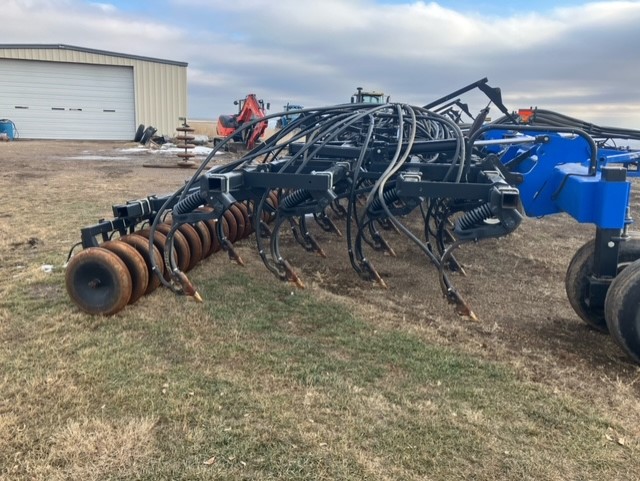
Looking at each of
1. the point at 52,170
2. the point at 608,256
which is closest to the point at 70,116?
the point at 52,170

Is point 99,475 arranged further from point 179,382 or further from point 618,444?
point 618,444

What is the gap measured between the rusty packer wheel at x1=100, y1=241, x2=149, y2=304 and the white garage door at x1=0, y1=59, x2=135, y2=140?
21.6 metres

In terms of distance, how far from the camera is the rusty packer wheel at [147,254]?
3.87 metres

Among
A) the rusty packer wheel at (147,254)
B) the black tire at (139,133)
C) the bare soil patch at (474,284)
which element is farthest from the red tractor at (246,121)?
the rusty packer wheel at (147,254)

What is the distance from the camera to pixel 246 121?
17.8m

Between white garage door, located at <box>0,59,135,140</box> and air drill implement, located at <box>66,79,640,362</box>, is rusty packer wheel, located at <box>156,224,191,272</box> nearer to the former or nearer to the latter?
air drill implement, located at <box>66,79,640,362</box>

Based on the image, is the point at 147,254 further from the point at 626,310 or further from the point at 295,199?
the point at 626,310

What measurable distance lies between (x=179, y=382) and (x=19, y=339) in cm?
118

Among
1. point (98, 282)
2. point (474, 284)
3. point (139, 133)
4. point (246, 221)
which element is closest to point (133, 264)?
point (98, 282)

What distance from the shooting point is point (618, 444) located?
95.3 inches

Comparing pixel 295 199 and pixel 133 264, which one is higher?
pixel 295 199

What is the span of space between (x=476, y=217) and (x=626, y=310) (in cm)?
97

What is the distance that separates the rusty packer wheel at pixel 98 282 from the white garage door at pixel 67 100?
21.7 meters

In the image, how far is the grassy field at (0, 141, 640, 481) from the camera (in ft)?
7.32
